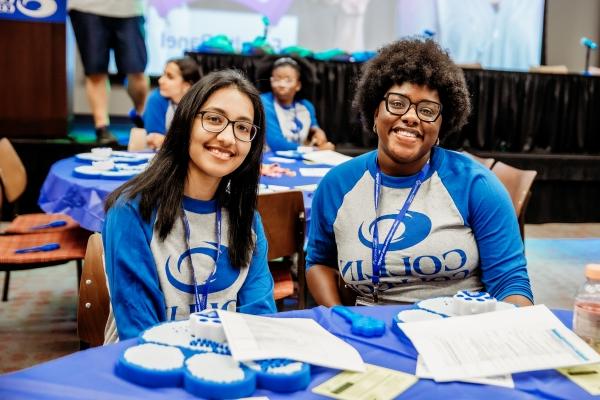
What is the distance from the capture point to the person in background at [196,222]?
5.42 ft

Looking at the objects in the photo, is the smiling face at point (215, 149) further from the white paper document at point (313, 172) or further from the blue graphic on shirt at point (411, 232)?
the white paper document at point (313, 172)

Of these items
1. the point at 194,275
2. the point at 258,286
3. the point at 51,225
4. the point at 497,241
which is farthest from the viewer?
the point at 51,225

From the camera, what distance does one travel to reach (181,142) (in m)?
1.80

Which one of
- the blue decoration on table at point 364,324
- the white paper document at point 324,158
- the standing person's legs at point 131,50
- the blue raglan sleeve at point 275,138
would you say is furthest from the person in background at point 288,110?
the blue decoration on table at point 364,324

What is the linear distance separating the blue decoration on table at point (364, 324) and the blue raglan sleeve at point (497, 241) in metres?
0.61

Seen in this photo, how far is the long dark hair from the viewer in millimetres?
1713

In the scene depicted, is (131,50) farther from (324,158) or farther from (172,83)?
(324,158)

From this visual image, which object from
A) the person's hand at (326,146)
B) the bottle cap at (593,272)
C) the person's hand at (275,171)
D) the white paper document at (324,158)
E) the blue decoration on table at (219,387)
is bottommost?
the blue decoration on table at (219,387)

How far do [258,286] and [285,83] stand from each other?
3.37 meters

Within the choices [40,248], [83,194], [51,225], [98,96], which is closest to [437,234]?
[83,194]

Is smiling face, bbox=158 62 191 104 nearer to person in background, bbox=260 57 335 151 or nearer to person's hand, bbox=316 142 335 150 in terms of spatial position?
person in background, bbox=260 57 335 151

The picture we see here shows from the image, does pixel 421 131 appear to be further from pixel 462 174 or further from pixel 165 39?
pixel 165 39

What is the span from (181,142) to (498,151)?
5514 millimetres

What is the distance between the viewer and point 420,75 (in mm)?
2037
